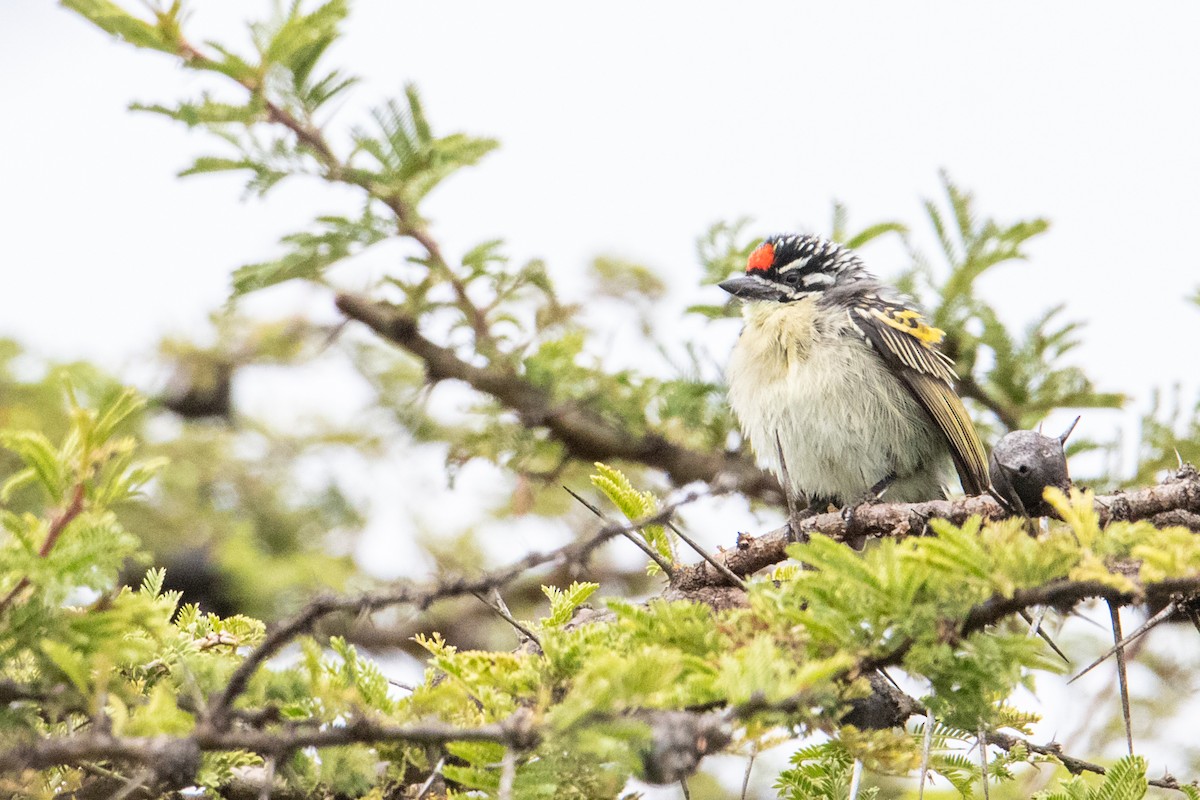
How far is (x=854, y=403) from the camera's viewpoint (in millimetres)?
5754

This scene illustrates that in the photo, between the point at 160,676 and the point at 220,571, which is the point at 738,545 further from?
the point at 220,571

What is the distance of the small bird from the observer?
5695 mm

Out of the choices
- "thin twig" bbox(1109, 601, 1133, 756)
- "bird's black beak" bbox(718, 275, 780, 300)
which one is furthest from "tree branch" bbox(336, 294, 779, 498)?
"thin twig" bbox(1109, 601, 1133, 756)

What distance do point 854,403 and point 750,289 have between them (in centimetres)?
100

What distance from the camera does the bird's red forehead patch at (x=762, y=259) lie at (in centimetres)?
661

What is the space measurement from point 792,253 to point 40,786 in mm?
5298

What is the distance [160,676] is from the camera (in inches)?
108

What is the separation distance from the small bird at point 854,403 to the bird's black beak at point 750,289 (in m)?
0.23

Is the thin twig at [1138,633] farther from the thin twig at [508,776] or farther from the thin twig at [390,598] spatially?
the thin twig at [508,776]

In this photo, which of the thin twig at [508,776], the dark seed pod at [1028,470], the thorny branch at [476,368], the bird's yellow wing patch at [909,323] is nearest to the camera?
the thin twig at [508,776]

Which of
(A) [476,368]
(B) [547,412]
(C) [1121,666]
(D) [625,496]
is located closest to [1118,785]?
(C) [1121,666]

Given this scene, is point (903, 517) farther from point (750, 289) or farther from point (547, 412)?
point (750, 289)

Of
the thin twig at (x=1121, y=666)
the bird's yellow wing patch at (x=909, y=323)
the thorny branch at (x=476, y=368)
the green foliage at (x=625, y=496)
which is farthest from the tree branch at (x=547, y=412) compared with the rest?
the thin twig at (x=1121, y=666)

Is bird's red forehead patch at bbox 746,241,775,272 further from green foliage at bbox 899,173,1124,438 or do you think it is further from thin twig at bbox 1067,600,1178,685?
thin twig at bbox 1067,600,1178,685
